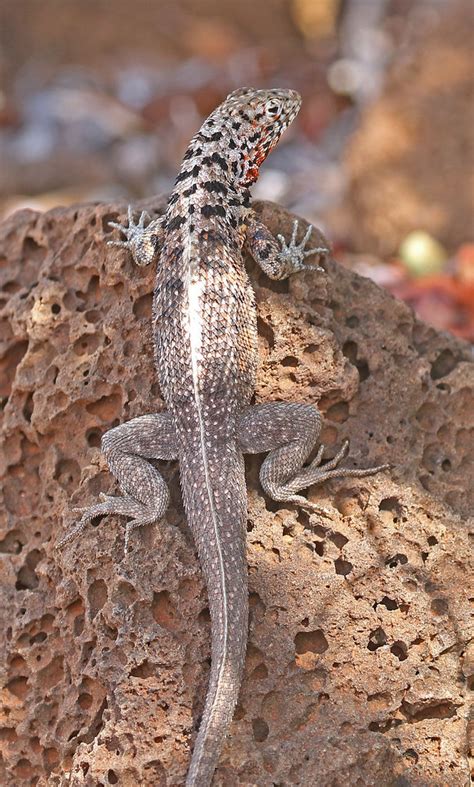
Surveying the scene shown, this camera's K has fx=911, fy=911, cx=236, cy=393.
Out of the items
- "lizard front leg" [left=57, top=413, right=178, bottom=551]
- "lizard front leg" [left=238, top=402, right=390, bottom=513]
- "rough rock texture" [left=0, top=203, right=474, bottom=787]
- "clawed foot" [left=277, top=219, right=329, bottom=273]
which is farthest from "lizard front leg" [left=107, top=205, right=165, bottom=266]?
"lizard front leg" [left=238, top=402, right=390, bottom=513]

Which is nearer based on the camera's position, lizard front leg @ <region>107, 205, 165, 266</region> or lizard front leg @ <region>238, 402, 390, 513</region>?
lizard front leg @ <region>238, 402, 390, 513</region>

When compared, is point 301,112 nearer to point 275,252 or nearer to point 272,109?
point 272,109

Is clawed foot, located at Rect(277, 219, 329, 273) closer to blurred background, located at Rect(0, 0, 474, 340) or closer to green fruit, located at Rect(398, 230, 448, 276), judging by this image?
blurred background, located at Rect(0, 0, 474, 340)

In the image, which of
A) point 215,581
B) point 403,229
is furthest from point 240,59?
point 215,581

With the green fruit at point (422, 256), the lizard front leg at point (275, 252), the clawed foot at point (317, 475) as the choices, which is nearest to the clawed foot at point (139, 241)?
the lizard front leg at point (275, 252)

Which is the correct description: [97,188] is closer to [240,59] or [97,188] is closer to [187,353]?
[240,59]

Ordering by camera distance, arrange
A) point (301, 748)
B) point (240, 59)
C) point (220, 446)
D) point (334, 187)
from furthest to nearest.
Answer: point (240, 59)
point (334, 187)
point (220, 446)
point (301, 748)
